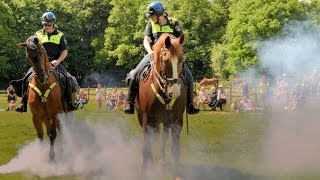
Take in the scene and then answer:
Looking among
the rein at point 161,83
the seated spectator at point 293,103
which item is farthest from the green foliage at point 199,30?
the rein at point 161,83

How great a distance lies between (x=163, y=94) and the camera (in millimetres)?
11789

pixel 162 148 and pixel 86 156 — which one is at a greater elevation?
pixel 162 148

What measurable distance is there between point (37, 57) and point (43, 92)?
1047mm

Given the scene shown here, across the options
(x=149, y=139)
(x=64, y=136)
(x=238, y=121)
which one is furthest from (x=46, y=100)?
(x=238, y=121)

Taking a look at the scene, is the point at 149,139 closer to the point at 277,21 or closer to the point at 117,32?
the point at 277,21

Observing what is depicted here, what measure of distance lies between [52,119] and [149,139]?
3.18 m

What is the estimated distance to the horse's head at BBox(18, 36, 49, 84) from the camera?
43.1 feet

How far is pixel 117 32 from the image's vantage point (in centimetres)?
10506

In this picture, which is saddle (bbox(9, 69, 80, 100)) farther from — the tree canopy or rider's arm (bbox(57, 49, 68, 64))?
the tree canopy

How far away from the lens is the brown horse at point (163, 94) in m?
11.0

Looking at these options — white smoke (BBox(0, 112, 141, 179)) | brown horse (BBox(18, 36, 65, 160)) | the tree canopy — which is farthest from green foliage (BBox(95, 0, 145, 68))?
brown horse (BBox(18, 36, 65, 160))

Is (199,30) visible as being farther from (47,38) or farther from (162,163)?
(162,163)

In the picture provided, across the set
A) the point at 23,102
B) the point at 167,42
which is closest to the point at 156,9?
the point at 167,42

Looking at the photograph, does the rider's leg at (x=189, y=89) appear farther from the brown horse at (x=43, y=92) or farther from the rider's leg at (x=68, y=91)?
the rider's leg at (x=68, y=91)
